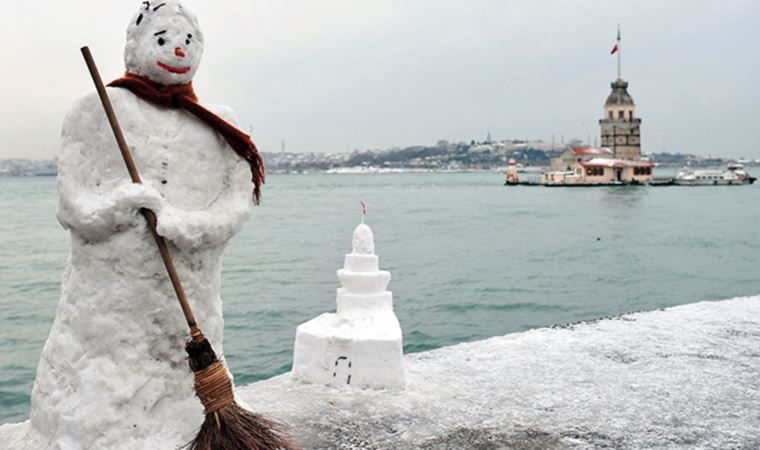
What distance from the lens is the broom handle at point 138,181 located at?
3740 mm

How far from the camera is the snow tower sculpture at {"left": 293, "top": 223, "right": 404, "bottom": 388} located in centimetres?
572

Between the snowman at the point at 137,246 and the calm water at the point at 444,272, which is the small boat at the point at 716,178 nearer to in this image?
the calm water at the point at 444,272

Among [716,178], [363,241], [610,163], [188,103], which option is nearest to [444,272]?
[363,241]

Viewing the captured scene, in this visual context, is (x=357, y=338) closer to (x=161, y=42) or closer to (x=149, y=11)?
(x=161, y=42)

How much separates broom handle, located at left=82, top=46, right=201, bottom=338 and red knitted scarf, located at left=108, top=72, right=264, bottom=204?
8.2 inches

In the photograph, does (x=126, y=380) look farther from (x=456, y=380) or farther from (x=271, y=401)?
(x=456, y=380)

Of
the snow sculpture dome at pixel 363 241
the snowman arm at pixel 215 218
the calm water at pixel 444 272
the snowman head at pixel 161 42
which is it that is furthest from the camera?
the calm water at pixel 444 272

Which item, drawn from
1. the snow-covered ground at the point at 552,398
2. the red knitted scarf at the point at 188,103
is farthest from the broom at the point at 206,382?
the snow-covered ground at the point at 552,398

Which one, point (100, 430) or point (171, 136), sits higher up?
point (171, 136)

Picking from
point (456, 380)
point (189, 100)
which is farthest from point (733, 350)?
point (189, 100)

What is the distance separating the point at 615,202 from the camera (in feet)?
210

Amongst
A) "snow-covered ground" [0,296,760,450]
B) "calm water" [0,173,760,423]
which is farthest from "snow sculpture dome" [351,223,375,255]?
"calm water" [0,173,760,423]

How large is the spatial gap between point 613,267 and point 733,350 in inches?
900

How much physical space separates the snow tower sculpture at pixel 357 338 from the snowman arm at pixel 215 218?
73.5 inches
